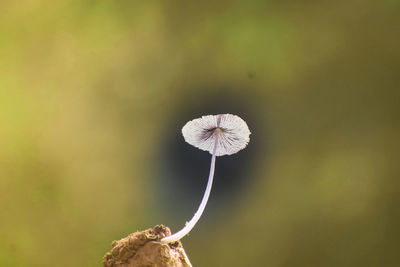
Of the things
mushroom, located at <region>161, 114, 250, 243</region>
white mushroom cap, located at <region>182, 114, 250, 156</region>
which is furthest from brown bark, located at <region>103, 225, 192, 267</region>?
white mushroom cap, located at <region>182, 114, 250, 156</region>

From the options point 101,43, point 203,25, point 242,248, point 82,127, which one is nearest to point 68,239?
point 82,127

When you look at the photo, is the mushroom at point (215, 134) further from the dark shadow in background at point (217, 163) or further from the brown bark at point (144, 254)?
the dark shadow in background at point (217, 163)

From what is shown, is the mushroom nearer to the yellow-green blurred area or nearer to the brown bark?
the brown bark

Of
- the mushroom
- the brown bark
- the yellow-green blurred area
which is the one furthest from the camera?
the yellow-green blurred area

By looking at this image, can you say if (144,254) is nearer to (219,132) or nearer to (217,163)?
(219,132)

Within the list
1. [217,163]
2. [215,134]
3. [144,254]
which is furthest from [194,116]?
[144,254]

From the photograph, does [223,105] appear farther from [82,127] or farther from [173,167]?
[82,127]

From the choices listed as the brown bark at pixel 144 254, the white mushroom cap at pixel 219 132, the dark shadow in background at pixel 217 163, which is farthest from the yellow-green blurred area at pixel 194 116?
the brown bark at pixel 144 254
